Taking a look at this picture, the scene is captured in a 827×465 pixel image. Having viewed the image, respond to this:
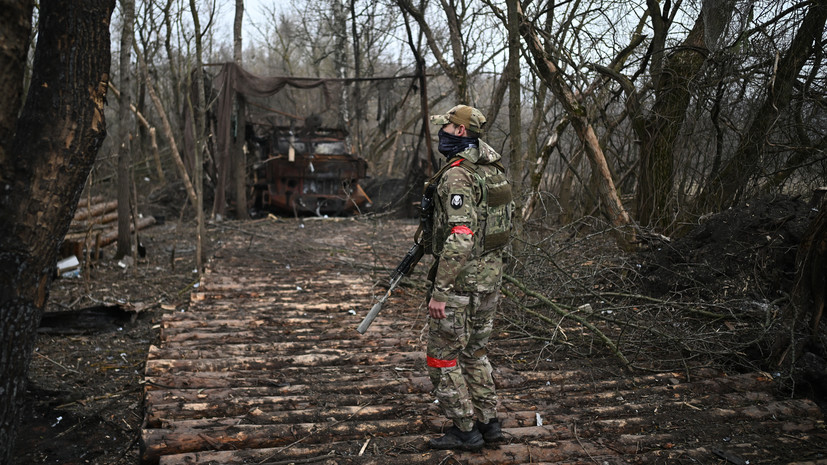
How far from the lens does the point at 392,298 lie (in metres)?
6.70

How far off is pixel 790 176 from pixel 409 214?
1034 cm

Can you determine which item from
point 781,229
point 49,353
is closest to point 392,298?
point 49,353

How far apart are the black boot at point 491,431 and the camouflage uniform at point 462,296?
0.04 meters

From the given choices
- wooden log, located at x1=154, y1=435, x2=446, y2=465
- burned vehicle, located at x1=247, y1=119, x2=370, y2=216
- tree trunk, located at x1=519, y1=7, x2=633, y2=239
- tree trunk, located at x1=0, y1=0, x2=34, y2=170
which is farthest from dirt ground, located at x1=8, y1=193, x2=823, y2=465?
burned vehicle, located at x1=247, y1=119, x2=370, y2=216

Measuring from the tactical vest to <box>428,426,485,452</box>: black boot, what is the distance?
3.23 feet

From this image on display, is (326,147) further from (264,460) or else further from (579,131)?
(264,460)

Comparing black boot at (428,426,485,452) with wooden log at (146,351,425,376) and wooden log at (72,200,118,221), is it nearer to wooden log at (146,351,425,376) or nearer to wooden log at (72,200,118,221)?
wooden log at (146,351,425,376)

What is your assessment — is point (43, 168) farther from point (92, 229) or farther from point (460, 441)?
point (92, 229)

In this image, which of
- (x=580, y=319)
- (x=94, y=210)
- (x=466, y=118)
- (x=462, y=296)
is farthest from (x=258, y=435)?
(x=94, y=210)

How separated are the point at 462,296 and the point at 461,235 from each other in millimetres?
373

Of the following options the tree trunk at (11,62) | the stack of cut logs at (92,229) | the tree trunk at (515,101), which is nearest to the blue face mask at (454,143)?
the tree trunk at (11,62)

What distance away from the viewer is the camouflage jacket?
3221 mm

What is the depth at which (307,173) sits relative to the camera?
1517 cm

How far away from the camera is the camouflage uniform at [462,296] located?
10.6ft
